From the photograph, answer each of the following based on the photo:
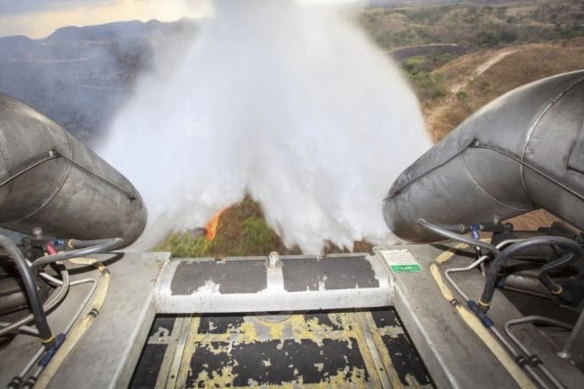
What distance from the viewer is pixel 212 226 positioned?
28.6 ft

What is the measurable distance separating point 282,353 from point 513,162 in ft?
8.21

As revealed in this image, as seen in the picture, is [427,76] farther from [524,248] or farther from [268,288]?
[268,288]

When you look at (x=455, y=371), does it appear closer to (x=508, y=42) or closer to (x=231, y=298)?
(x=231, y=298)

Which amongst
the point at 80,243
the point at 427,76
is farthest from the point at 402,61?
the point at 80,243

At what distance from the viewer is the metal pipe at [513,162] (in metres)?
1.92

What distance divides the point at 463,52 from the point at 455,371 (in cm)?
3542

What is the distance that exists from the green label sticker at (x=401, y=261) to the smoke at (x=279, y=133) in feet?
15.2

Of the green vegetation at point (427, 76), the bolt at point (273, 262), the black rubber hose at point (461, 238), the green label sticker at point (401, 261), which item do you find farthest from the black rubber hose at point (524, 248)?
the green vegetation at point (427, 76)

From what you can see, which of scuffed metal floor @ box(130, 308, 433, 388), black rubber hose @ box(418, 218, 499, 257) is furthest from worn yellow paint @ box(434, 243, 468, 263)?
scuffed metal floor @ box(130, 308, 433, 388)

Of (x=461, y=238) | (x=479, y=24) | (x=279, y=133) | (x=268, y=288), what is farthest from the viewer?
(x=479, y=24)

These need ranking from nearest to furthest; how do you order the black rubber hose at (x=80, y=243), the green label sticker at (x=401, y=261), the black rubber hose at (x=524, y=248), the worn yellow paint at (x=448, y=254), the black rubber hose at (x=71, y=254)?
1. the black rubber hose at (x=524, y=248)
2. the black rubber hose at (x=71, y=254)
3. the black rubber hose at (x=80, y=243)
4. the green label sticker at (x=401, y=261)
5. the worn yellow paint at (x=448, y=254)

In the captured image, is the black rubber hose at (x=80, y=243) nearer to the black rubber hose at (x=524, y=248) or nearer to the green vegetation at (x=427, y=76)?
the black rubber hose at (x=524, y=248)

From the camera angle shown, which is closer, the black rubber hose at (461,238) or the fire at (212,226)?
the black rubber hose at (461,238)

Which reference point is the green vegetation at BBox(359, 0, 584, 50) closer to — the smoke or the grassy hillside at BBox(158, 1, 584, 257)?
the grassy hillside at BBox(158, 1, 584, 257)
